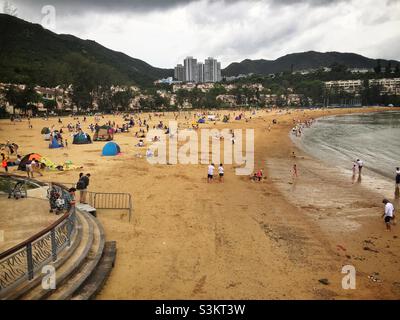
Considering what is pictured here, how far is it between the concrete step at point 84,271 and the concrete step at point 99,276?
0.12 metres

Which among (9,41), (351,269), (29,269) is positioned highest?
(9,41)

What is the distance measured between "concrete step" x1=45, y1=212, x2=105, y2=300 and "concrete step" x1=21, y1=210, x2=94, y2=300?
0.07 meters

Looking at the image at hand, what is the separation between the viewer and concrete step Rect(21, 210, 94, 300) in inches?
261

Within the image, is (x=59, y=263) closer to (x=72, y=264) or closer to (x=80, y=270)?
(x=72, y=264)

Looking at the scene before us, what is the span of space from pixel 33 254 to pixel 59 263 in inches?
25.0

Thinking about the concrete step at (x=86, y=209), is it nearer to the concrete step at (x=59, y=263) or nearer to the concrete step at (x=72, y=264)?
the concrete step at (x=59, y=263)

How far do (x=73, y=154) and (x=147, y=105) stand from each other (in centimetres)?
8638

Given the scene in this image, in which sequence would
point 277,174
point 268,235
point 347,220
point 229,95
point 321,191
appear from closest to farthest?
point 268,235
point 347,220
point 321,191
point 277,174
point 229,95

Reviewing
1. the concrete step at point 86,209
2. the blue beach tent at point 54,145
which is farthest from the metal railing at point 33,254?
the blue beach tent at point 54,145

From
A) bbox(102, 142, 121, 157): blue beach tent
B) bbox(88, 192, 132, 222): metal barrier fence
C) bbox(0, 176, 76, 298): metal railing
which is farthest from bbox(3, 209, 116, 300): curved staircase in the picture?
bbox(102, 142, 121, 157): blue beach tent

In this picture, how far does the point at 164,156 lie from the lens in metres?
28.8

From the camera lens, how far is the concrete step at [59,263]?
6.42m
